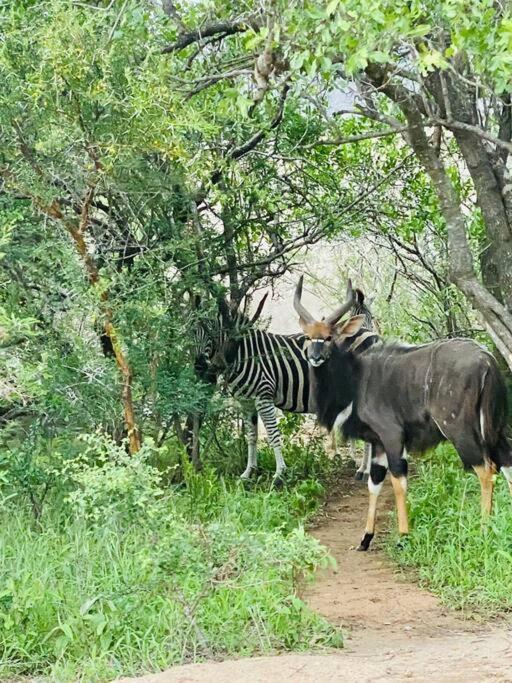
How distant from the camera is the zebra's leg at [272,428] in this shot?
9.30 m

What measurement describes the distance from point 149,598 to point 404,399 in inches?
123

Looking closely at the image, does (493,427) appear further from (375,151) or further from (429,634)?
(375,151)

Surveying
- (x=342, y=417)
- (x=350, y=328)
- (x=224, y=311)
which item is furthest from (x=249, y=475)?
(x=350, y=328)

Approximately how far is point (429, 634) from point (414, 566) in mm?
1293

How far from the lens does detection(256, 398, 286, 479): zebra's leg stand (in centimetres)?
930

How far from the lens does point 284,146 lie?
884 cm

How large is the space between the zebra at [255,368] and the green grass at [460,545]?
189cm

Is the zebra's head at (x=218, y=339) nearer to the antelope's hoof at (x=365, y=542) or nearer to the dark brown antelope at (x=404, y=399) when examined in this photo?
the dark brown antelope at (x=404, y=399)

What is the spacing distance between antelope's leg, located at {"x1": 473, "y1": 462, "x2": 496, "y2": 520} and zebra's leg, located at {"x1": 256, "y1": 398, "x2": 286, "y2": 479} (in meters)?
2.46

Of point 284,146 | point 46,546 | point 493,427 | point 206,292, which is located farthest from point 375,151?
point 46,546

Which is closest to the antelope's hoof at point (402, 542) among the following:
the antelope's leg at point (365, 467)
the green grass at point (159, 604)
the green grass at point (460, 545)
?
the green grass at point (460, 545)

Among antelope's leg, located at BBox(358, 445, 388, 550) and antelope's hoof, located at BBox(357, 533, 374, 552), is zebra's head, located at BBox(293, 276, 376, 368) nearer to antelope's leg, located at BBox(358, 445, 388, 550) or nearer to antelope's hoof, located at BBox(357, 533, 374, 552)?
antelope's leg, located at BBox(358, 445, 388, 550)

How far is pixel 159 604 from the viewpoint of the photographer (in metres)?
4.93

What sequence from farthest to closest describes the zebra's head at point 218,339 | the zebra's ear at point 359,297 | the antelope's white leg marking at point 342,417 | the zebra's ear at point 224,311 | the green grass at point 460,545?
1. the zebra's ear at point 359,297
2. the zebra's ear at point 224,311
3. the zebra's head at point 218,339
4. the antelope's white leg marking at point 342,417
5. the green grass at point 460,545
